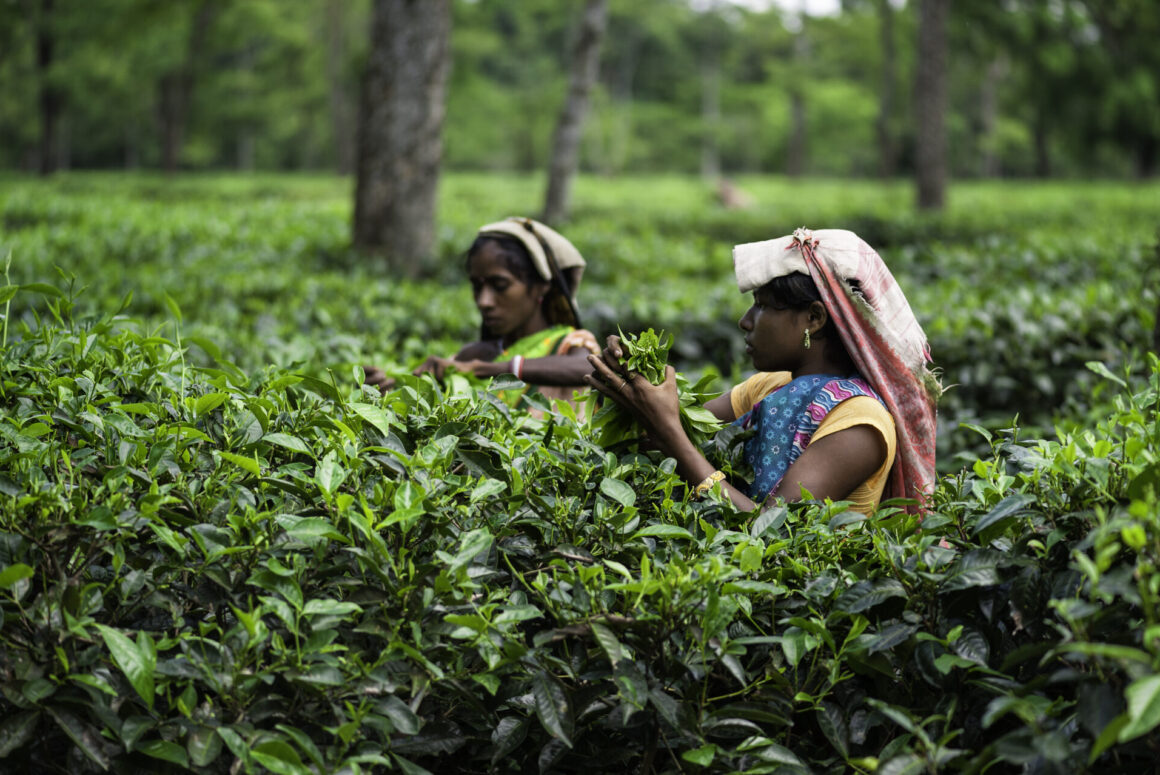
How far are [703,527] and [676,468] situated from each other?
0.32m

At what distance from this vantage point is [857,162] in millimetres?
63062

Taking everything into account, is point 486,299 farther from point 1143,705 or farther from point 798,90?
point 798,90

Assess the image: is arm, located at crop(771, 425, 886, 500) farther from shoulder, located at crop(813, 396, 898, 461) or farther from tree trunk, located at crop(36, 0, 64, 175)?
tree trunk, located at crop(36, 0, 64, 175)

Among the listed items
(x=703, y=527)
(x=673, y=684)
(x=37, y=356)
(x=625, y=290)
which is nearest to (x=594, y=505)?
(x=703, y=527)

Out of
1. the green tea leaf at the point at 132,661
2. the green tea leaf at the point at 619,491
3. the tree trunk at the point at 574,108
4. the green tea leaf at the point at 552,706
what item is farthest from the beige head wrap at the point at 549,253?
the tree trunk at the point at 574,108

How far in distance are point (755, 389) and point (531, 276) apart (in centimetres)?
137

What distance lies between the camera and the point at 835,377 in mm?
2467

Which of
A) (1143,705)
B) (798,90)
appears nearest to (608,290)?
(1143,705)

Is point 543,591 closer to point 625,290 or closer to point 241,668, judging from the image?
point 241,668

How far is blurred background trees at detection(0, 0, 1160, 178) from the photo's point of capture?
15.7 meters

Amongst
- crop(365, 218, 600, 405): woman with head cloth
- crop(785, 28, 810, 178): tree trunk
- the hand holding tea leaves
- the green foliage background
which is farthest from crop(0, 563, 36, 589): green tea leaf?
crop(785, 28, 810, 178): tree trunk

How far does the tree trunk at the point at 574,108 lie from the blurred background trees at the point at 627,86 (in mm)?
4154

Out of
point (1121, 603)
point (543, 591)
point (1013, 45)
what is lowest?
point (543, 591)

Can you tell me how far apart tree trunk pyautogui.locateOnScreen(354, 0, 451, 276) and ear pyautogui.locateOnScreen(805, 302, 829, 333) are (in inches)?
213
